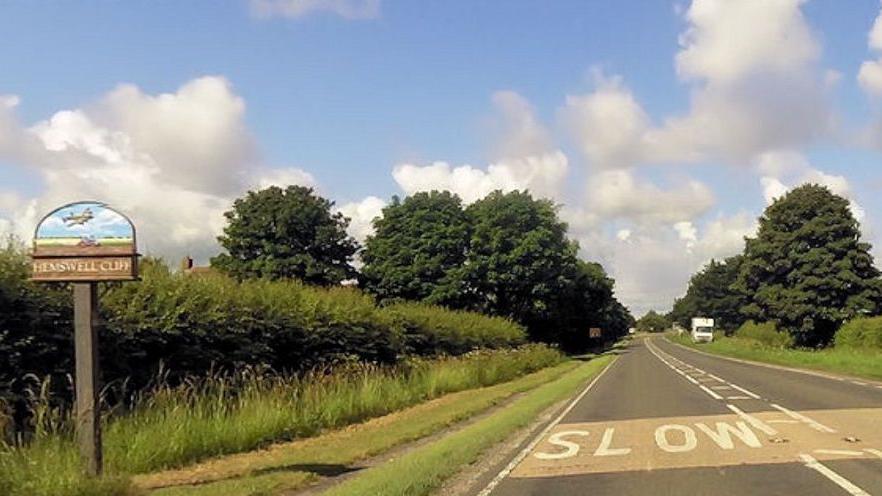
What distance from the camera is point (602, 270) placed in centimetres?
12044

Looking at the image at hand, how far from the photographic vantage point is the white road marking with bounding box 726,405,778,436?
15.5 metres

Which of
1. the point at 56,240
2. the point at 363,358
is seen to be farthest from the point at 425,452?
the point at 363,358

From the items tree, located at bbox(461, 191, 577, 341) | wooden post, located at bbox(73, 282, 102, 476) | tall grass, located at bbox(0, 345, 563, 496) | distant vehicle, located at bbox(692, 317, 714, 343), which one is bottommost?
distant vehicle, located at bbox(692, 317, 714, 343)

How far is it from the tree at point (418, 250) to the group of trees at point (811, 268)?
2524cm

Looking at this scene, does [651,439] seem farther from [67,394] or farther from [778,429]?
[67,394]

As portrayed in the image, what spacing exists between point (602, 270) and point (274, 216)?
6609cm

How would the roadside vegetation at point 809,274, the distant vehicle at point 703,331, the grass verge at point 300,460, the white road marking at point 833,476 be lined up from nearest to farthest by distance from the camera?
the white road marking at point 833,476 → the grass verge at point 300,460 → the roadside vegetation at point 809,274 → the distant vehicle at point 703,331

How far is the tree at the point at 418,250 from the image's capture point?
68375 mm

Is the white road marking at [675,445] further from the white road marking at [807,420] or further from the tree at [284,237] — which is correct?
the tree at [284,237]

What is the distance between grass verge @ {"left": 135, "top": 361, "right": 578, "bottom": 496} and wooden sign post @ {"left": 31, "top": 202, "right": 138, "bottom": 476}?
1.50 meters

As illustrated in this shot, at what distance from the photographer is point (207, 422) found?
1507 centimetres

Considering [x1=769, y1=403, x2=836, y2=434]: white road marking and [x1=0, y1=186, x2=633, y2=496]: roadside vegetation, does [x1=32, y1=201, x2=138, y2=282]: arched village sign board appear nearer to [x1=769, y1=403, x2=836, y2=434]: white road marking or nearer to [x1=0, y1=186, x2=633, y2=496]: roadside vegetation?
[x1=0, y1=186, x2=633, y2=496]: roadside vegetation

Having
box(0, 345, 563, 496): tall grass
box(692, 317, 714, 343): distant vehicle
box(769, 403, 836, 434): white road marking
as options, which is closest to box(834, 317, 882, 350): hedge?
box(769, 403, 836, 434): white road marking

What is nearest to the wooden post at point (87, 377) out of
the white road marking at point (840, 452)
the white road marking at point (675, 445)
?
the white road marking at point (675, 445)
